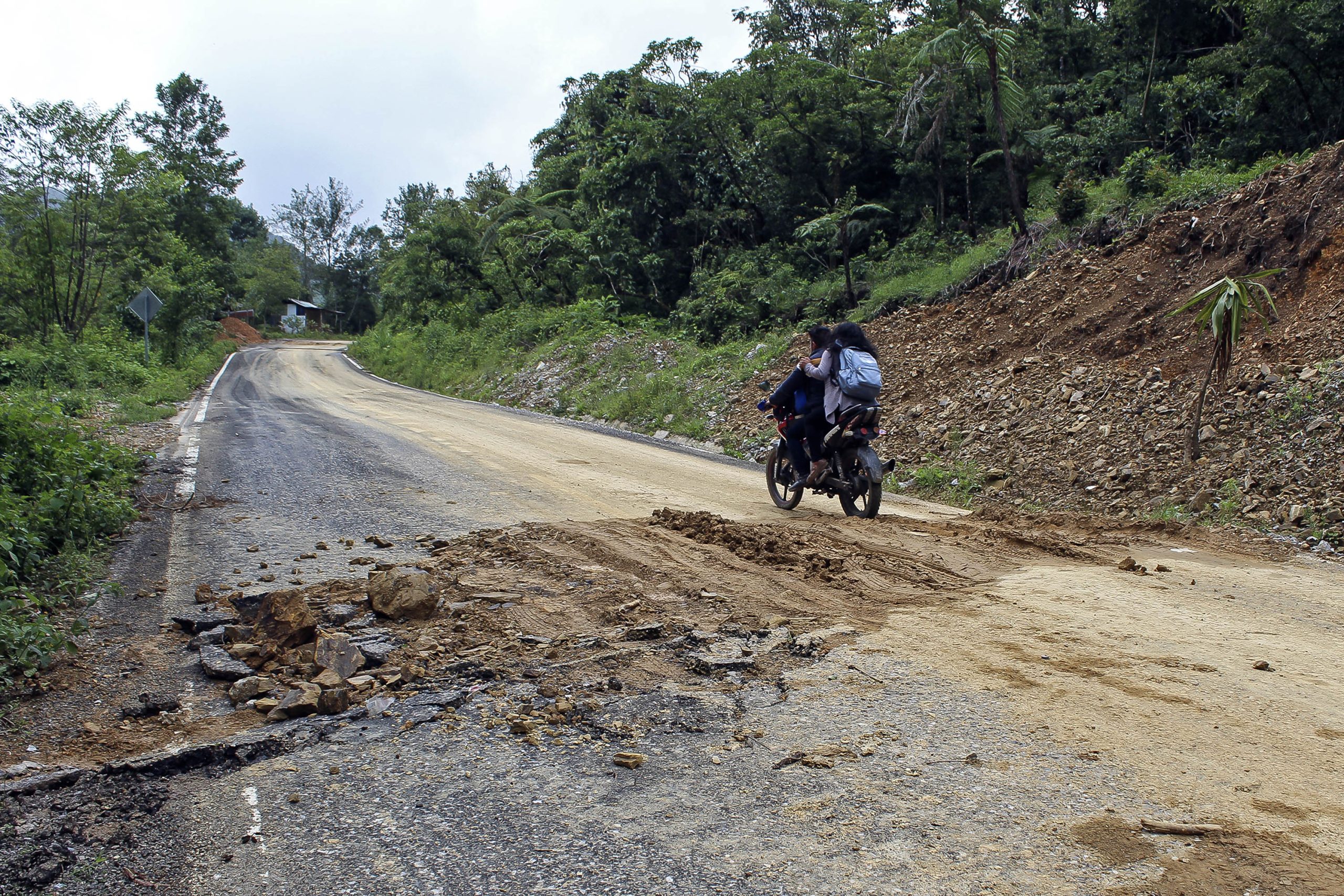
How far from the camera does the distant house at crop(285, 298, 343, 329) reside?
89.1m

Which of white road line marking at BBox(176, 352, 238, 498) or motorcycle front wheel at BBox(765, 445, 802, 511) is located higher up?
motorcycle front wheel at BBox(765, 445, 802, 511)

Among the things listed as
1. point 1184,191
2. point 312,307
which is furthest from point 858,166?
point 312,307

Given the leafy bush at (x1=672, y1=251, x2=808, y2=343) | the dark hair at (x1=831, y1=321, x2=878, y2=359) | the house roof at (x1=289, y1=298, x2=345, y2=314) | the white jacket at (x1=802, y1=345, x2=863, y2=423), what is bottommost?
the white jacket at (x1=802, y1=345, x2=863, y2=423)

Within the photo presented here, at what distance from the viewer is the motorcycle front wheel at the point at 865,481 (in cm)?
785

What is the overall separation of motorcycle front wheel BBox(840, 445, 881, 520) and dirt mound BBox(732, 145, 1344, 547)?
255cm

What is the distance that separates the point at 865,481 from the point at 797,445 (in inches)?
34.5

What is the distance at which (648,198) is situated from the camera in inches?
1096

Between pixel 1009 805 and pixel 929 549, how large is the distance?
3806 millimetres

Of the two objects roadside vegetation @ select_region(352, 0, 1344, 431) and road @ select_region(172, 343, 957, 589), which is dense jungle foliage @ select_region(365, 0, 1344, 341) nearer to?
roadside vegetation @ select_region(352, 0, 1344, 431)

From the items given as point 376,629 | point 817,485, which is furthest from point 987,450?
point 376,629

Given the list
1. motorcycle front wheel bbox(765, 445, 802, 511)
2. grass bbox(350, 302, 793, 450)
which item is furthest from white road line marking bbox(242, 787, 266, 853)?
grass bbox(350, 302, 793, 450)

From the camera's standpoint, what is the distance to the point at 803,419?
8.51 meters

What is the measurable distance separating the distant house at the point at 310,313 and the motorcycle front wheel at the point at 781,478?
87.0 meters

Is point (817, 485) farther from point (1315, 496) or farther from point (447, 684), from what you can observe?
point (447, 684)
